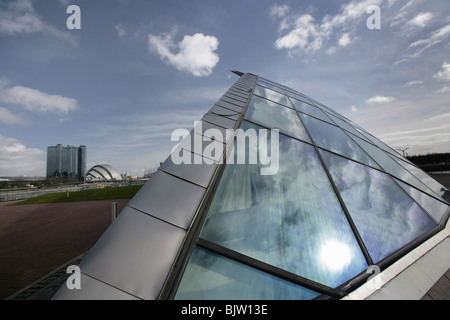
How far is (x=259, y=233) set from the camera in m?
1.83

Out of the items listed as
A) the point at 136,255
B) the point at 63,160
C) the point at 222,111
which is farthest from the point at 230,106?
the point at 63,160

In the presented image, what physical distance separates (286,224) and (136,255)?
1383mm

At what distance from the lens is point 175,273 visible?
1443mm

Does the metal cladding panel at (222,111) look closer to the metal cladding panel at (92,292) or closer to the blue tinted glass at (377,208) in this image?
the blue tinted glass at (377,208)

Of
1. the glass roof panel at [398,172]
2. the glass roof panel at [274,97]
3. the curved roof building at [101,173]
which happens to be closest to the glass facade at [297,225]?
the glass roof panel at [398,172]

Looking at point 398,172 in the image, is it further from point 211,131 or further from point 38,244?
point 38,244

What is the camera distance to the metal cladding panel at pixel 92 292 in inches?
48.8

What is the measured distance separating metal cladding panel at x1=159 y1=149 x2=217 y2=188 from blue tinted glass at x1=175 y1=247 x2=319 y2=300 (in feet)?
2.46

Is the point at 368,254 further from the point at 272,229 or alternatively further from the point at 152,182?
the point at 152,182

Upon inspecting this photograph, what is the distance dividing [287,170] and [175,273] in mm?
1820

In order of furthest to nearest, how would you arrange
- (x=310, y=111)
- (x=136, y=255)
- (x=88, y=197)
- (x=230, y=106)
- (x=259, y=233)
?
(x=88, y=197) → (x=310, y=111) → (x=230, y=106) → (x=259, y=233) → (x=136, y=255)

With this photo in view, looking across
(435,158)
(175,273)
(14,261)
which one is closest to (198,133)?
(175,273)

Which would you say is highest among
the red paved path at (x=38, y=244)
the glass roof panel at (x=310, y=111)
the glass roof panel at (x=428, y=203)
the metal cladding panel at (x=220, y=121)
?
the glass roof panel at (x=310, y=111)

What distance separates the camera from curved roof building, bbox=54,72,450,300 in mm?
1458
